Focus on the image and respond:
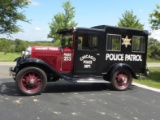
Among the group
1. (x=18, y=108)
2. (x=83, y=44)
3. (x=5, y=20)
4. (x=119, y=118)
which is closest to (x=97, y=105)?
(x=119, y=118)

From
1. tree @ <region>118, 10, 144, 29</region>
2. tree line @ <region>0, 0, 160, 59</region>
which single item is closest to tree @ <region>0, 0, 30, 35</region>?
tree line @ <region>0, 0, 160, 59</region>

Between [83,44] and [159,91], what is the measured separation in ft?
11.3

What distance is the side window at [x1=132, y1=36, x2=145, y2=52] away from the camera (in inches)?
454

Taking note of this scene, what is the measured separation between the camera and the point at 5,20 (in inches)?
896

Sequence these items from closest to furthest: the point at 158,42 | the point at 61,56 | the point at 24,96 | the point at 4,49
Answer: the point at 24,96, the point at 61,56, the point at 4,49, the point at 158,42

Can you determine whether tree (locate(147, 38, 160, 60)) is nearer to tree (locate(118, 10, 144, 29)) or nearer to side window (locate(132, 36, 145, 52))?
tree (locate(118, 10, 144, 29))

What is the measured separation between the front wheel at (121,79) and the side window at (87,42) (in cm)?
130

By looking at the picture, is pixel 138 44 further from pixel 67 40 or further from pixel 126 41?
pixel 67 40

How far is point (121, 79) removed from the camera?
36.9 feet

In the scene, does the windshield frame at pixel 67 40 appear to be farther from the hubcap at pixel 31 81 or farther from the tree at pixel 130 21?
the tree at pixel 130 21

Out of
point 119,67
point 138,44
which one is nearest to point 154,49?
point 138,44

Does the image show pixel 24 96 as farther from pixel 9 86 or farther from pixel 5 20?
pixel 5 20

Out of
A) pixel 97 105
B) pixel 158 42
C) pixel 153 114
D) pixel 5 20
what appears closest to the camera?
pixel 153 114

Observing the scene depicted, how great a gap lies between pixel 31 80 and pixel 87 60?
7.17ft
